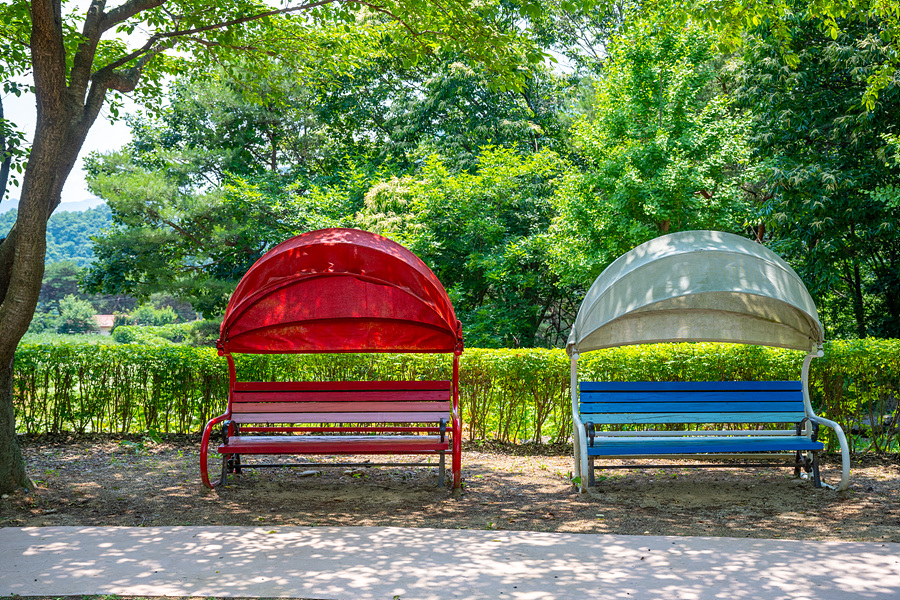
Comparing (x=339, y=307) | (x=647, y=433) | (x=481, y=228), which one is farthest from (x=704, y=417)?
(x=481, y=228)

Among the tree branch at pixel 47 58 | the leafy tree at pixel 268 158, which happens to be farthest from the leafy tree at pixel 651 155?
the tree branch at pixel 47 58

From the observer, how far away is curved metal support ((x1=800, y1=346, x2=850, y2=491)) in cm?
607

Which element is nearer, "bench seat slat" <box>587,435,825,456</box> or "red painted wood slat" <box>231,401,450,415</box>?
"bench seat slat" <box>587,435,825,456</box>

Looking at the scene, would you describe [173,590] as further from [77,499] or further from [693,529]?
[693,529]

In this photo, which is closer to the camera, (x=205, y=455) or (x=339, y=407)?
(x=205, y=455)

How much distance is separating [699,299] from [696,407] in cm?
111

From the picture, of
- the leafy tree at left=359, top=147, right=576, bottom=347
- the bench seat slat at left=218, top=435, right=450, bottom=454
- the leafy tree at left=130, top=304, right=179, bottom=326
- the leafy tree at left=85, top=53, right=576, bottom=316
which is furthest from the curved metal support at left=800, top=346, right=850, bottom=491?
the leafy tree at left=130, top=304, right=179, bottom=326

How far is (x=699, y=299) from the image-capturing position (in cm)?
709

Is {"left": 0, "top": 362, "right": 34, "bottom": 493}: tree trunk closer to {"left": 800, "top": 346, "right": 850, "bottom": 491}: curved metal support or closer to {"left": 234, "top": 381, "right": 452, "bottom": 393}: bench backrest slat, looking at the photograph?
{"left": 234, "top": 381, "right": 452, "bottom": 393}: bench backrest slat

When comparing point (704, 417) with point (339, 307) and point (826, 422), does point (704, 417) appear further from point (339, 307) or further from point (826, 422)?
point (339, 307)

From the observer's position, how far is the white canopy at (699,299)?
6.38 m

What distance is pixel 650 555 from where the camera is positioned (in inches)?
177

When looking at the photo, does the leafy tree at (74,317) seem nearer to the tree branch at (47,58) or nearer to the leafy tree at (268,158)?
the leafy tree at (268,158)

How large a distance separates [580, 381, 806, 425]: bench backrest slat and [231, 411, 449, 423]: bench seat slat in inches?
60.9
